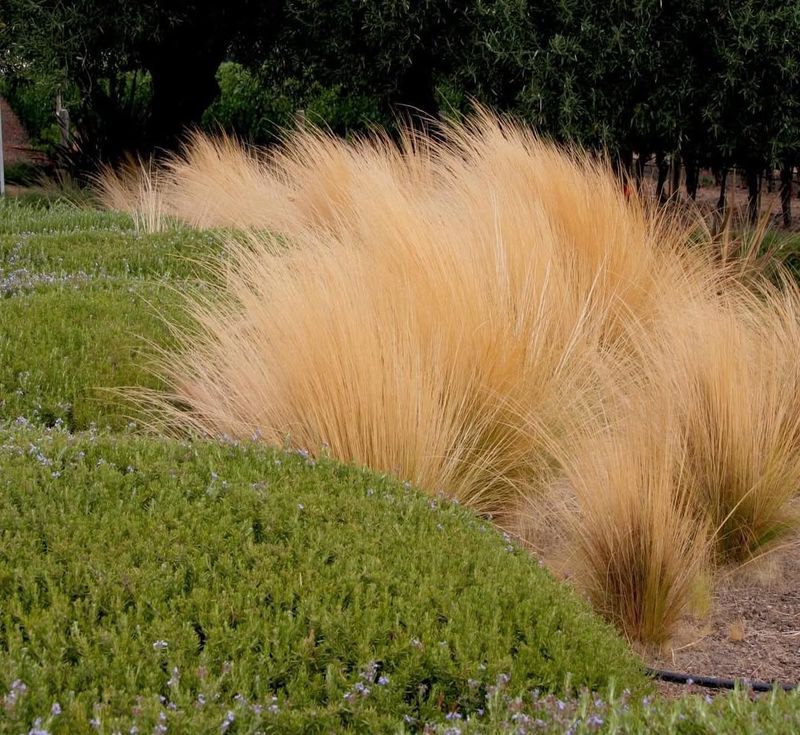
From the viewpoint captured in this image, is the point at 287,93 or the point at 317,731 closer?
the point at 317,731

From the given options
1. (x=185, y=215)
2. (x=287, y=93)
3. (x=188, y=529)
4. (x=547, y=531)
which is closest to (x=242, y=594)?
(x=188, y=529)

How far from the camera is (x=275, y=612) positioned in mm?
3121

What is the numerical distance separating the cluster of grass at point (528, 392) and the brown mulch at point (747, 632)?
4.1 inches

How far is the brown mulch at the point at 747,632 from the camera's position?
391cm

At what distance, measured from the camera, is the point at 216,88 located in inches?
610

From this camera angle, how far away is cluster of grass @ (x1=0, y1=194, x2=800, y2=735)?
8.85 ft

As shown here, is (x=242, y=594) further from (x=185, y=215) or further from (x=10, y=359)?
(x=185, y=215)

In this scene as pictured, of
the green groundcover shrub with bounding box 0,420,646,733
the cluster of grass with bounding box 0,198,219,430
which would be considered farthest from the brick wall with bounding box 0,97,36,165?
the green groundcover shrub with bounding box 0,420,646,733

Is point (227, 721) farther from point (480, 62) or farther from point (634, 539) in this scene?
point (480, 62)

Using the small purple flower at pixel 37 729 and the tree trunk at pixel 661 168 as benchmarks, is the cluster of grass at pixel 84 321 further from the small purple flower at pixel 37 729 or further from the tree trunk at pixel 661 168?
the tree trunk at pixel 661 168

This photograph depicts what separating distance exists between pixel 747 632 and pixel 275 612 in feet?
6.48

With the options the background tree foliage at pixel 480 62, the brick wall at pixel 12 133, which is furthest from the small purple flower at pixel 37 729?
the brick wall at pixel 12 133

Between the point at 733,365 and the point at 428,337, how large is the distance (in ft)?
4.36

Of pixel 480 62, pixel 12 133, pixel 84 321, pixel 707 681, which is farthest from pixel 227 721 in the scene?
pixel 12 133
